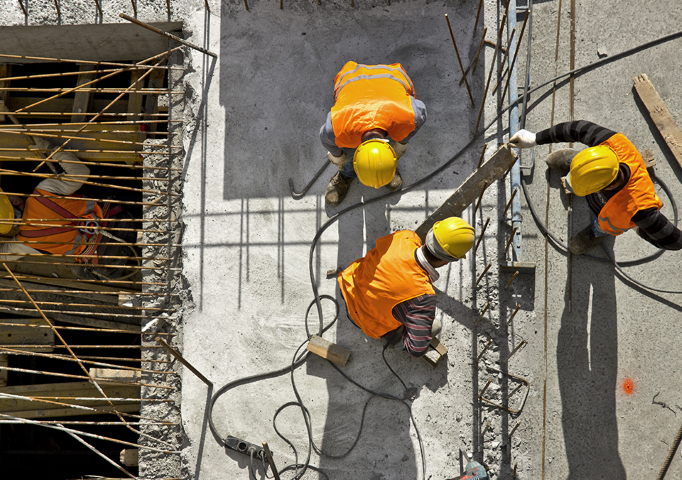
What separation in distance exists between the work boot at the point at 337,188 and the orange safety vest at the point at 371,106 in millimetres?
738

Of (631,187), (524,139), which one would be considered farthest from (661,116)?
(524,139)

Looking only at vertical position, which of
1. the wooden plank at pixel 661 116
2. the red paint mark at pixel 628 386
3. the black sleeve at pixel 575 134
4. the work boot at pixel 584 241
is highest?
the wooden plank at pixel 661 116

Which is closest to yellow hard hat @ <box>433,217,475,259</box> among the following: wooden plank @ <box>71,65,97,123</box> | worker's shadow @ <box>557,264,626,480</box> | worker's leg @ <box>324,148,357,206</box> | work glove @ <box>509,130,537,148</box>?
work glove @ <box>509,130,537,148</box>

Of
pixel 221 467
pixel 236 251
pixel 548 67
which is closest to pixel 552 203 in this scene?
pixel 548 67

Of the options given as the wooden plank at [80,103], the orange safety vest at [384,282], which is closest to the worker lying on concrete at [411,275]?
the orange safety vest at [384,282]

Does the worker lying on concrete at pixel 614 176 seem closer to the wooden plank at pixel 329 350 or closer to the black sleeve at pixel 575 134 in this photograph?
Result: the black sleeve at pixel 575 134

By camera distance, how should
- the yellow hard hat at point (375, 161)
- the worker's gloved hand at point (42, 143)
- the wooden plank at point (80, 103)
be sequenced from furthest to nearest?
1. the wooden plank at point (80, 103)
2. the worker's gloved hand at point (42, 143)
3. the yellow hard hat at point (375, 161)

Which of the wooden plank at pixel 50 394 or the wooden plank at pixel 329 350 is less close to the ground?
the wooden plank at pixel 329 350

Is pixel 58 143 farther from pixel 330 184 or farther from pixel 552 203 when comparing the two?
pixel 552 203

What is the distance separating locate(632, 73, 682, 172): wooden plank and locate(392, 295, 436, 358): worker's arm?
373cm

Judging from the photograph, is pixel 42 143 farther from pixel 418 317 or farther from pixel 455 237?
pixel 455 237

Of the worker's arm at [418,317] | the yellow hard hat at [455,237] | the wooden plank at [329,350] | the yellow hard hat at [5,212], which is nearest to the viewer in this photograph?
the yellow hard hat at [455,237]

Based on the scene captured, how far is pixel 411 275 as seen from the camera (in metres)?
4.06

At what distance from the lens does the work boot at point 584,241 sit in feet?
17.5
